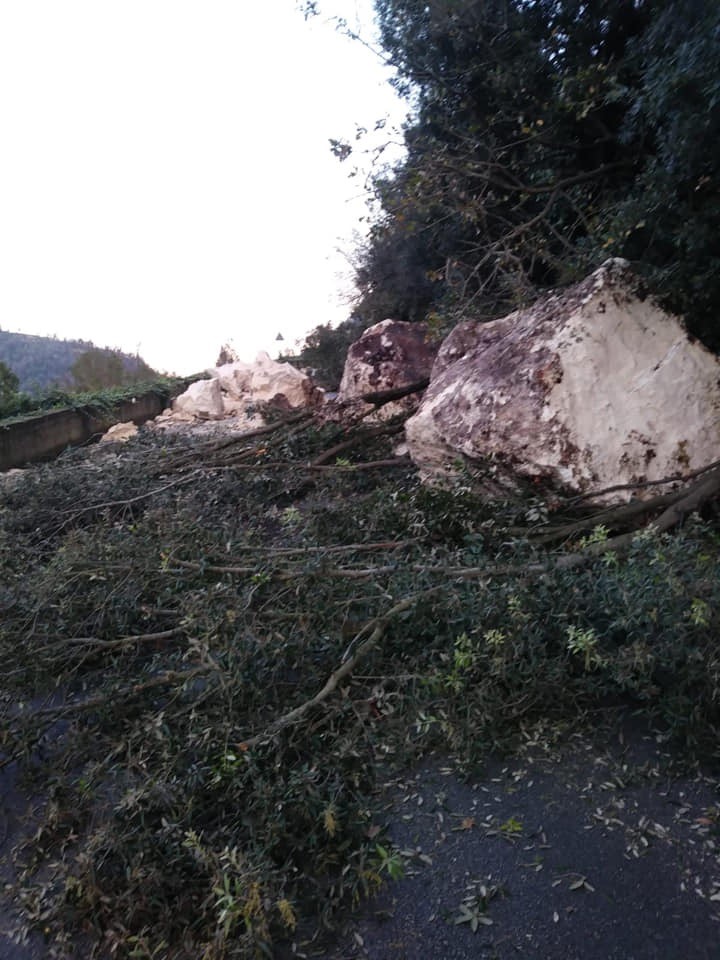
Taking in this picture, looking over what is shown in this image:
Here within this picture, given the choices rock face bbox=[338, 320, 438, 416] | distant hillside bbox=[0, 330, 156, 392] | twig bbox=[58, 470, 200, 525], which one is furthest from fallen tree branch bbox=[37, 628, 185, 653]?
distant hillside bbox=[0, 330, 156, 392]

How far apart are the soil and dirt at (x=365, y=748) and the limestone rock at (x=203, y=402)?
23.7ft

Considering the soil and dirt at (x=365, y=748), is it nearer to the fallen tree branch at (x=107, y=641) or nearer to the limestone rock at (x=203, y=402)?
the fallen tree branch at (x=107, y=641)

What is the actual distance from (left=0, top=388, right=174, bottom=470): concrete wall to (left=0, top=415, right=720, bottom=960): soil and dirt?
5.67 meters

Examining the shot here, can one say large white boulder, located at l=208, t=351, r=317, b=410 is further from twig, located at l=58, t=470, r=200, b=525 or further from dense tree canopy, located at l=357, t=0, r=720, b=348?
twig, located at l=58, t=470, r=200, b=525

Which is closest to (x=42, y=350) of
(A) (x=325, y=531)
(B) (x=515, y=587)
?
(A) (x=325, y=531)

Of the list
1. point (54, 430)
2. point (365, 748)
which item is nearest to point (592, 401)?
point (365, 748)

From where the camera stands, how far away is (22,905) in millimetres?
2281

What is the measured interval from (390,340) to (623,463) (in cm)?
288

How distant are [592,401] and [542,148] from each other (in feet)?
10.1

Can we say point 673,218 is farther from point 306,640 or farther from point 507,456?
point 306,640

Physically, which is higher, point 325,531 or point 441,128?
point 441,128

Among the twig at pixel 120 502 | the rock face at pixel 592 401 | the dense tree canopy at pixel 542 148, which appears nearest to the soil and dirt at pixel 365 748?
the rock face at pixel 592 401

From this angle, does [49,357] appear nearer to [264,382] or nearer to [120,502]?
[264,382]

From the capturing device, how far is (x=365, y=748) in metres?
2.52
